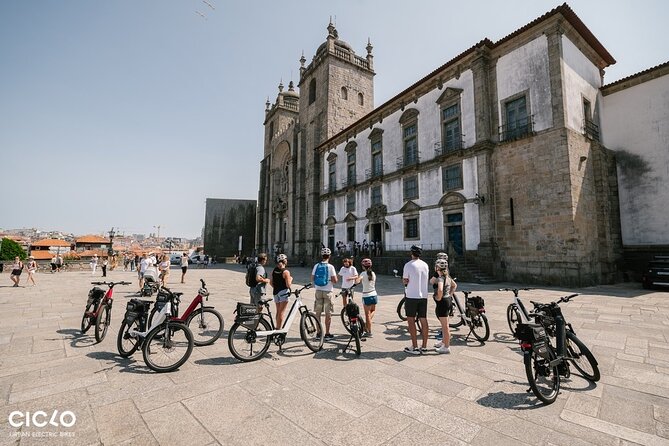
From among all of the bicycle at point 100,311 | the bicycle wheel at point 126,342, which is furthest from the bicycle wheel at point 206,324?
the bicycle at point 100,311

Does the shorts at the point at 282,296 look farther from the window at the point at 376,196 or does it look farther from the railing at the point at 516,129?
the window at the point at 376,196

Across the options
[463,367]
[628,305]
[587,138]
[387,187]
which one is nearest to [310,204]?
[387,187]

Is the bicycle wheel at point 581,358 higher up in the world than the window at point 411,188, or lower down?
lower down

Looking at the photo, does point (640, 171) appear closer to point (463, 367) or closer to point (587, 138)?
point (587, 138)

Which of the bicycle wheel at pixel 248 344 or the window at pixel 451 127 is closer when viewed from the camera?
the bicycle wheel at pixel 248 344

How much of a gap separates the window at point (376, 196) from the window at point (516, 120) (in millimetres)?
9239

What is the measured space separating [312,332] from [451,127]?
16.5 m

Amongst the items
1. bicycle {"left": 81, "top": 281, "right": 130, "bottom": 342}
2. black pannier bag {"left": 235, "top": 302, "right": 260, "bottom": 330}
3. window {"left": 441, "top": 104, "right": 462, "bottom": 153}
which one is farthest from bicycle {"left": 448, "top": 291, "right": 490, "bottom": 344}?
window {"left": 441, "top": 104, "right": 462, "bottom": 153}

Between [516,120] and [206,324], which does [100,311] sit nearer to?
[206,324]

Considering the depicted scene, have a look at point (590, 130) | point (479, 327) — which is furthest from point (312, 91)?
point (479, 327)

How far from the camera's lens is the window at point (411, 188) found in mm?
19812

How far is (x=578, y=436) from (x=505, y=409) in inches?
23.9

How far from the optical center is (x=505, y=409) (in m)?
3.13

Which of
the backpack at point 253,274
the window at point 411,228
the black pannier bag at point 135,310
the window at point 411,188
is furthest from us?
the window at point 411,188
